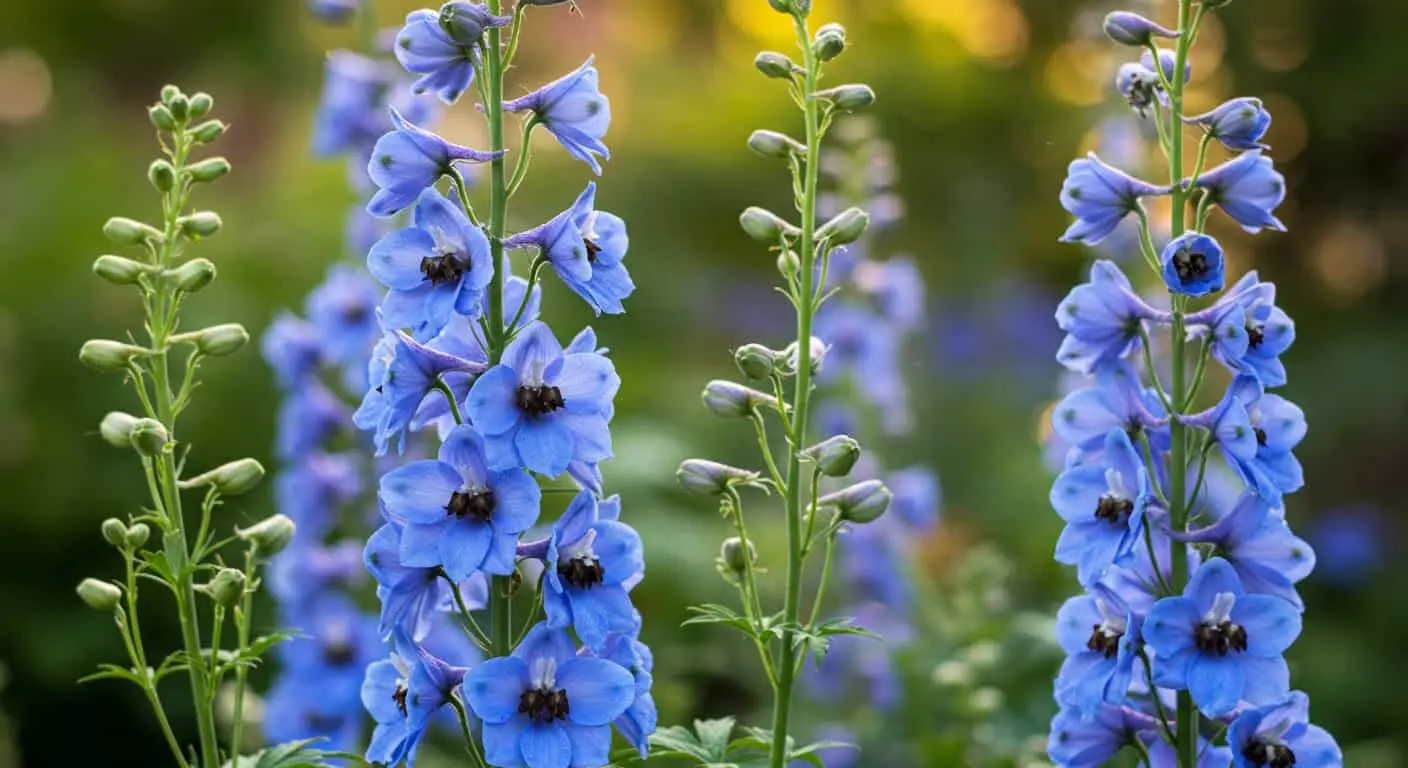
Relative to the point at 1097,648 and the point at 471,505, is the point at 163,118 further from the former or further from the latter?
the point at 1097,648

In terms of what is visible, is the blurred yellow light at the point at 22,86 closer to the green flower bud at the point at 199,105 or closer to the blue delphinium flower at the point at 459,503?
the green flower bud at the point at 199,105

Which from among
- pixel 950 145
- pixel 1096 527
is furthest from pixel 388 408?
pixel 950 145

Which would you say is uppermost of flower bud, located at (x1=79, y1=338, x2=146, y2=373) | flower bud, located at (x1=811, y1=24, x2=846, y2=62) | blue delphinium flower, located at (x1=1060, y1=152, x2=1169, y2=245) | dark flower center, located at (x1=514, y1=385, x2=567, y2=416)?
flower bud, located at (x1=811, y1=24, x2=846, y2=62)

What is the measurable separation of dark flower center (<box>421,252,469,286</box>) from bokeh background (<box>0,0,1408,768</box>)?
5.47 ft

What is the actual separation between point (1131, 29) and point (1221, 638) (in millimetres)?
936

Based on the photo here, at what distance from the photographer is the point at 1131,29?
229cm

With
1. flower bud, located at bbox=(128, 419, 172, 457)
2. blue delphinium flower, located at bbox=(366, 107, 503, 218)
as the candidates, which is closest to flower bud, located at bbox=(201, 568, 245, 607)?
flower bud, located at bbox=(128, 419, 172, 457)

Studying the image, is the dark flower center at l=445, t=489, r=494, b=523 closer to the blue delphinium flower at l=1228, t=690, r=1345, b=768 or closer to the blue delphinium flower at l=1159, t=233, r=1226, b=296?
the blue delphinium flower at l=1159, t=233, r=1226, b=296

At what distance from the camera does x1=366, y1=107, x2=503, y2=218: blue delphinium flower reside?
207 cm

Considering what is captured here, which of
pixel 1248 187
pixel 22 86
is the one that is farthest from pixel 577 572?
pixel 22 86

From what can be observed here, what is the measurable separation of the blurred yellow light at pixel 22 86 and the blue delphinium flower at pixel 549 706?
8.15 meters

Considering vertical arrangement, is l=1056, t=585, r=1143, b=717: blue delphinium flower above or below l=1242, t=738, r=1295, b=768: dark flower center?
above

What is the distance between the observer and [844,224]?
2.28 metres

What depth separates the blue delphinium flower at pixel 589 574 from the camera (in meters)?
1.99
